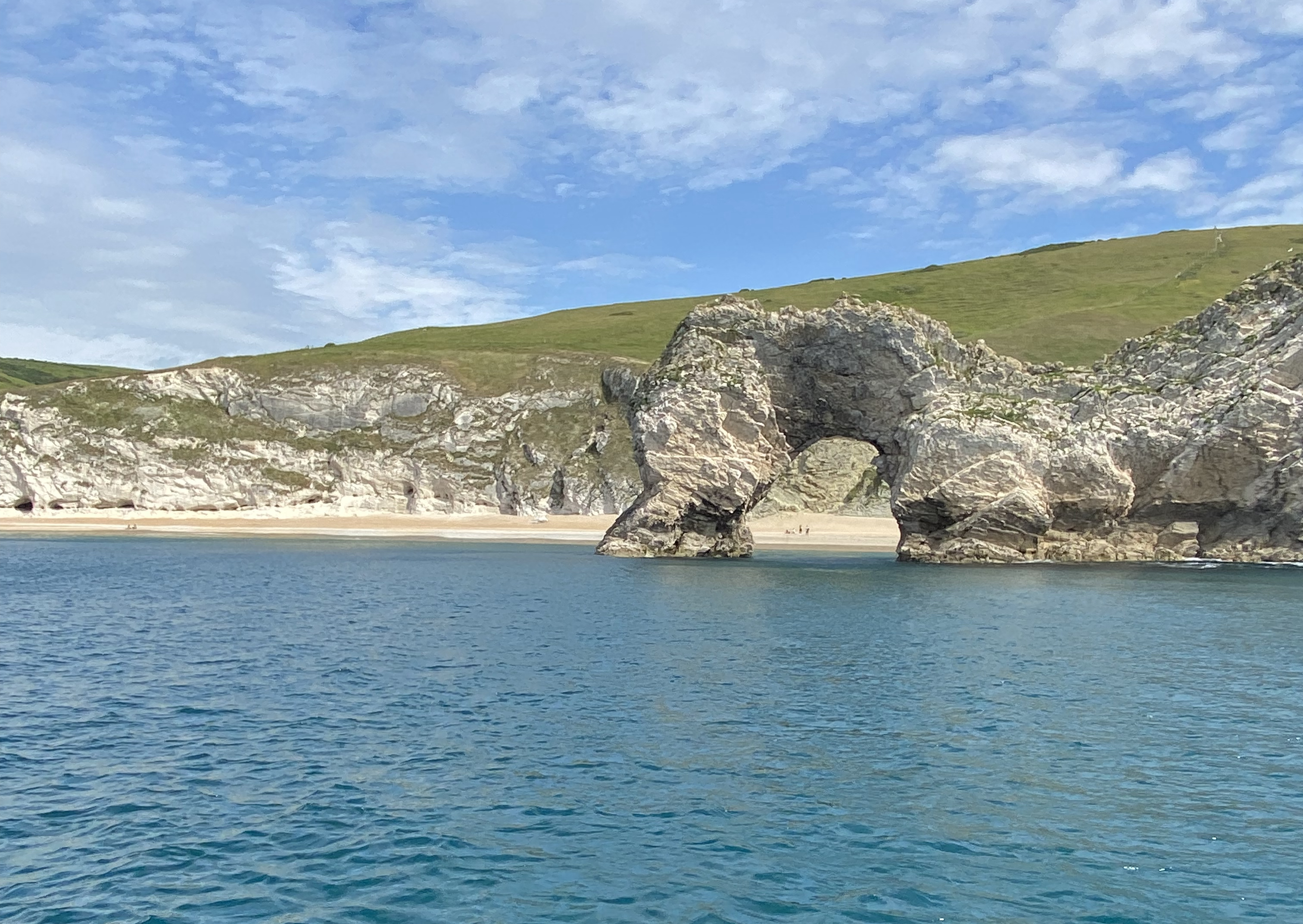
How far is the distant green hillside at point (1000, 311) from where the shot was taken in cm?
13225

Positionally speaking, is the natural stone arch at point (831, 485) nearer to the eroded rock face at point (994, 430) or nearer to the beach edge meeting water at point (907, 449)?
the beach edge meeting water at point (907, 449)

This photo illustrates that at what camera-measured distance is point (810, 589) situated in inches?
1852

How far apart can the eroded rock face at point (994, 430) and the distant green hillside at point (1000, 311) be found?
2219 inches

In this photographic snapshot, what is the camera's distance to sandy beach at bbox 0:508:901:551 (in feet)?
306

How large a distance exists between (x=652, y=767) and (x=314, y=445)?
357ft

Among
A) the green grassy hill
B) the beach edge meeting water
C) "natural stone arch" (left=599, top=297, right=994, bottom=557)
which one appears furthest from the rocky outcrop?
"natural stone arch" (left=599, top=297, right=994, bottom=557)

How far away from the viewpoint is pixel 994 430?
58938 millimetres

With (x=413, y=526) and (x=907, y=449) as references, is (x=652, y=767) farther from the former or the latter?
(x=413, y=526)

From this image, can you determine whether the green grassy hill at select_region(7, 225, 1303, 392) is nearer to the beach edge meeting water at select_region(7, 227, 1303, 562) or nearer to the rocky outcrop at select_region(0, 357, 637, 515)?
the rocky outcrop at select_region(0, 357, 637, 515)

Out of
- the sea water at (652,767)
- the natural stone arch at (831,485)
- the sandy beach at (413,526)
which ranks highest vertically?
the natural stone arch at (831,485)

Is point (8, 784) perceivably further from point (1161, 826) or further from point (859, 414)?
point (859, 414)

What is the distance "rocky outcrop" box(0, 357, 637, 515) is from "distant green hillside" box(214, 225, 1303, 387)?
26.5 ft

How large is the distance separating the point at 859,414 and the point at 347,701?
52.3 m

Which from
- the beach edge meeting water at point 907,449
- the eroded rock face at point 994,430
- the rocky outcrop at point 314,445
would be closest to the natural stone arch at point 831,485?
the beach edge meeting water at point 907,449
